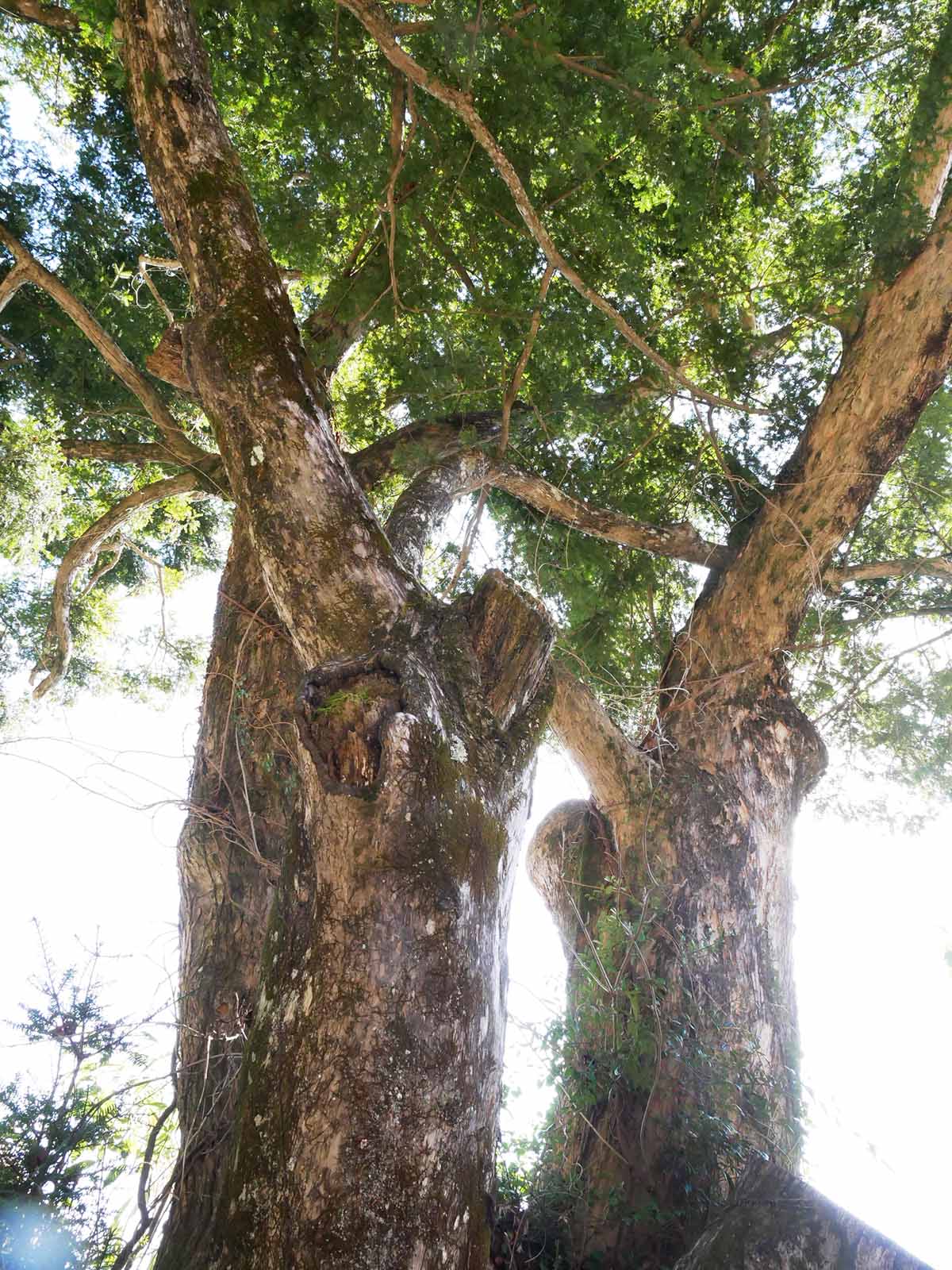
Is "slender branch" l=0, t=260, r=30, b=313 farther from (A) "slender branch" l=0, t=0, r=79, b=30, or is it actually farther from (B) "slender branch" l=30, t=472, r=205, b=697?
(A) "slender branch" l=0, t=0, r=79, b=30

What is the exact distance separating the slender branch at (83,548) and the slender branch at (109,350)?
198 millimetres

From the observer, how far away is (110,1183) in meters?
Result: 2.67

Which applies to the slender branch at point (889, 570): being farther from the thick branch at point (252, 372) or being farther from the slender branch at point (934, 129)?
the thick branch at point (252, 372)

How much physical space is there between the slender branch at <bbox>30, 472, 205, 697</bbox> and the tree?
1.1 inches

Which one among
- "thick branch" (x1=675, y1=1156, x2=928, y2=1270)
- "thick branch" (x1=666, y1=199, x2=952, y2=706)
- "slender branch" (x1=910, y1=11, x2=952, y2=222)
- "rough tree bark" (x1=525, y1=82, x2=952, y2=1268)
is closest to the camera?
"thick branch" (x1=675, y1=1156, x2=928, y2=1270)

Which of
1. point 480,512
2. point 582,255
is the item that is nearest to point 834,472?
point 480,512

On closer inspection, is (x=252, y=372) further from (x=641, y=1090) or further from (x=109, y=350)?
(x=641, y=1090)

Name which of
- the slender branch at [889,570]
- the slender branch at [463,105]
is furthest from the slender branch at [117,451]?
the slender branch at [889,570]

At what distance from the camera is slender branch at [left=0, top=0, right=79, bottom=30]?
4992mm

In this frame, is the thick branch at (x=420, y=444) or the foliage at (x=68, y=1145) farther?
the thick branch at (x=420, y=444)

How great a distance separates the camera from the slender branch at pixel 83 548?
17.6ft

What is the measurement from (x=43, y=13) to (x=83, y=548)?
3134mm

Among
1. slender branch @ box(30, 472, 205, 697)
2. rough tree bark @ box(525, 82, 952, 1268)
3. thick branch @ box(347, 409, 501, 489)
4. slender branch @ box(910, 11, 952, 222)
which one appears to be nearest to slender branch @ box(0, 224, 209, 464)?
slender branch @ box(30, 472, 205, 697)

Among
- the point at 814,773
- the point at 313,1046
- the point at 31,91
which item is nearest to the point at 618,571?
the point at 814,773
